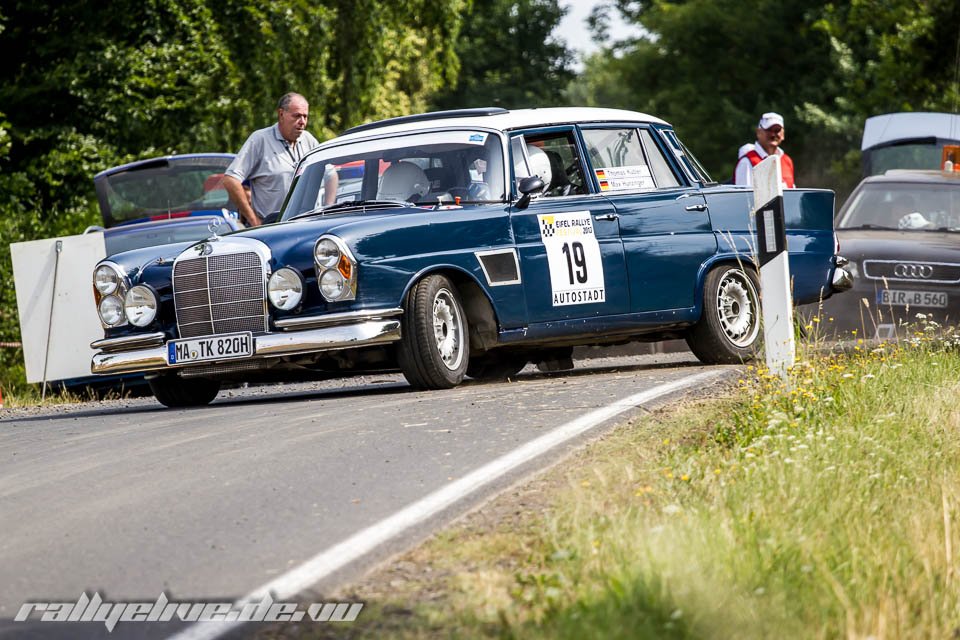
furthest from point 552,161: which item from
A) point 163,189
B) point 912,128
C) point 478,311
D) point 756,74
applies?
point 756,74

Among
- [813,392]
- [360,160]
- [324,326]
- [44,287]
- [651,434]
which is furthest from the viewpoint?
[44,287]

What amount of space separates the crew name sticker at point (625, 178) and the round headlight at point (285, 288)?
245cm

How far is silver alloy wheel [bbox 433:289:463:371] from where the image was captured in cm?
924

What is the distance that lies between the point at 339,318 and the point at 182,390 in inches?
76.1

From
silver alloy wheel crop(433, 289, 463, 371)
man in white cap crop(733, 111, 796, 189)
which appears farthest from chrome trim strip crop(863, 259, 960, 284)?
silver alloy wheel crop(433, 289, 463, 371)

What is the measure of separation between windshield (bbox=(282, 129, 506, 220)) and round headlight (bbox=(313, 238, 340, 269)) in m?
0.99

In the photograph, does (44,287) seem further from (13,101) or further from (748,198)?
(13,101)

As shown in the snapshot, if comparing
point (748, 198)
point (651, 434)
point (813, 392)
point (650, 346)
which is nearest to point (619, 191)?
point (748, 198)

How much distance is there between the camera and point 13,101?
24656 mm

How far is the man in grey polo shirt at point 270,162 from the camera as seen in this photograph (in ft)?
39.4

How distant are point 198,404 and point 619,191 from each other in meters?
3.18

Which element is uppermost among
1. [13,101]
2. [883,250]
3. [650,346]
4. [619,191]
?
[13,101]

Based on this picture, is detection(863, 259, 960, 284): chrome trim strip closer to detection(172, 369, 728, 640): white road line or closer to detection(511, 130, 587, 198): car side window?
detection(511, 130, 587, 198): car side window

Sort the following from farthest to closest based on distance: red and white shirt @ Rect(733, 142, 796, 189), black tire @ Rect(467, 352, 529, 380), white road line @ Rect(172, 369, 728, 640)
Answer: red and white shirt @ Rect(733, 142, 796, 189), black tire @ Rect(467, 352, 529, 380), white road line @ Rect(172, 369, 728, 640)
